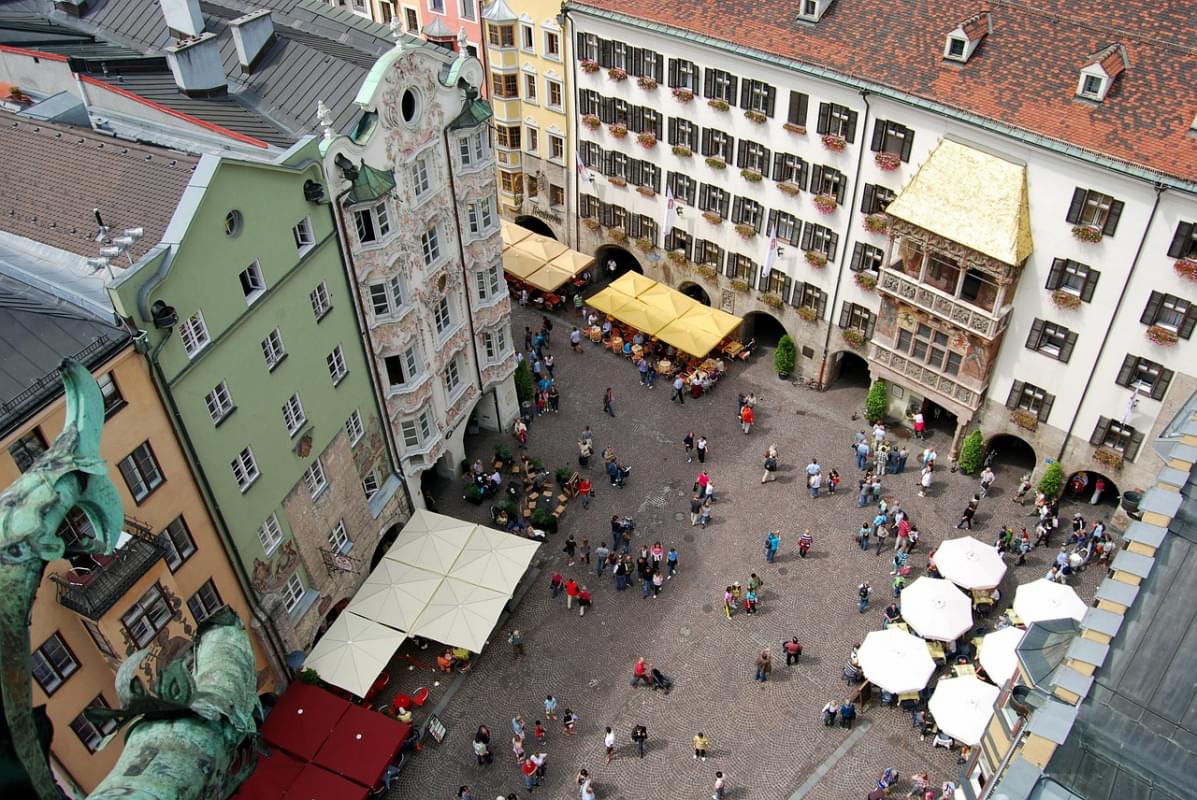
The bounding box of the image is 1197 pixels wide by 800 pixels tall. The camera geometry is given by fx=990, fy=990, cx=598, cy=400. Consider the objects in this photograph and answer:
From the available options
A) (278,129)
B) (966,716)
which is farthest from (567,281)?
(966,716)

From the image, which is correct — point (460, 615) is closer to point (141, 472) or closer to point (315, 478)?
point (315, 478)

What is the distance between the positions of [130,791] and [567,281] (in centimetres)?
5403

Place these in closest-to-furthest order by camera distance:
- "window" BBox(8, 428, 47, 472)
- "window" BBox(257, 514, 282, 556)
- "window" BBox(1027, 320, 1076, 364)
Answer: "window" BBox(8, 428, 47, 472)
"window" BBox(257, 514, 282, 556)
"window" BBox(1027, 320, 1076, 364)

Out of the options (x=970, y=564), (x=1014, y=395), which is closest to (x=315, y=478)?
(x=970, y=564)

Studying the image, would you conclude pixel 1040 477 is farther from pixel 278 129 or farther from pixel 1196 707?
pixel 278 129

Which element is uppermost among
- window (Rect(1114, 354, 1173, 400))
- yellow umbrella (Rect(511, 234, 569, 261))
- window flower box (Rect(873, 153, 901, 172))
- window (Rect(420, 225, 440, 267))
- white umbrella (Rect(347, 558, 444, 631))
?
window flower box (Rect(873, 153, 901, 172))

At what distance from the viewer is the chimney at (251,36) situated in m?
36.9

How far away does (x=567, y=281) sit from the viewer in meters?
59.0

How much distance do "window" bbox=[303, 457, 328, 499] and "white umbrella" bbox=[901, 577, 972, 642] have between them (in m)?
22.8

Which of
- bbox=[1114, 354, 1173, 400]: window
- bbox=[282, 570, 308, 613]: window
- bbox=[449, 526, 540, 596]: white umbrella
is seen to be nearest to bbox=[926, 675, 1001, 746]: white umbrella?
bbox=[1114, 354, 1173, 400]: window

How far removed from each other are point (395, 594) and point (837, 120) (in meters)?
28.2

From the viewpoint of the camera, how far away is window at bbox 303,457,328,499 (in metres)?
35.1

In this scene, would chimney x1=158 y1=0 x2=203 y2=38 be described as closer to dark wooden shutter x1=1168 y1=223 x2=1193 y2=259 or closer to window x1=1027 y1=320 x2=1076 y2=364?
window x1=1027 y1=320 x2=1076 y2=364

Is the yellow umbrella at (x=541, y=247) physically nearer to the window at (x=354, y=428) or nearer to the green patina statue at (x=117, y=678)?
the window at (x=354, y=428)
